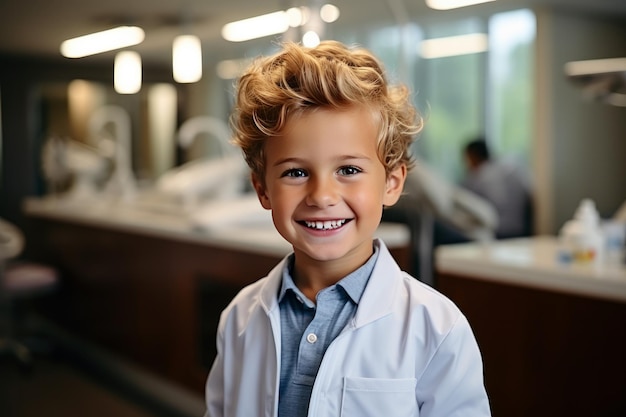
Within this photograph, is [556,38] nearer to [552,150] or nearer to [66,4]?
[552,150]

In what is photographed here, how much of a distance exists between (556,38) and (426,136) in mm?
1550

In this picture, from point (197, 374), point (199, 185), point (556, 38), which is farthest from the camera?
point (556, 38)

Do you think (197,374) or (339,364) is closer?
(339,364)

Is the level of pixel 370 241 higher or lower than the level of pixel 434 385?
higher

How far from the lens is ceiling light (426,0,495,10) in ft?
16.0

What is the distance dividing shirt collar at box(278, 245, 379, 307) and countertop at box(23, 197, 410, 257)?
1.35 metres

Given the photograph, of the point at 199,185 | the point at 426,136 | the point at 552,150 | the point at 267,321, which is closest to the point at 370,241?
the point at 267,321

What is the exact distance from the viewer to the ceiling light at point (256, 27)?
277 cm

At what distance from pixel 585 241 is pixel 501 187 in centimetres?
335

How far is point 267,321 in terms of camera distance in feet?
2.65

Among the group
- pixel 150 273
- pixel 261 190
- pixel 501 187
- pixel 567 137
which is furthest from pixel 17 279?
pixel 567 137

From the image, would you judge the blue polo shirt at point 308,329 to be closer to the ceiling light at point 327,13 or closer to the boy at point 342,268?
the boy at point 342,268

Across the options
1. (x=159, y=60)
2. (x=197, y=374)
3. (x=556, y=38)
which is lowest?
(x=197, y=374)

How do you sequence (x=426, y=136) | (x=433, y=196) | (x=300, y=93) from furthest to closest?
(x=426, y=136)
(x=433, y=196)
(x=300, y=93)
